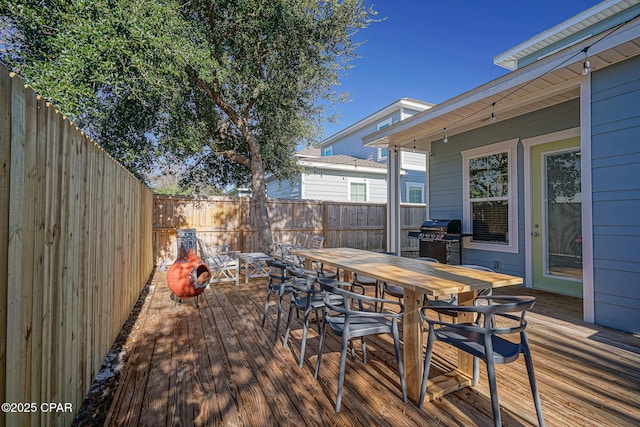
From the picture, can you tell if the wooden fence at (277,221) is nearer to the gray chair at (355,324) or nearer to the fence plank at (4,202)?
the gray chair at (355,324)

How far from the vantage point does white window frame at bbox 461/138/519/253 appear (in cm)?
523

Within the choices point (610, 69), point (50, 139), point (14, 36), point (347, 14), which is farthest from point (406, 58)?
point (50, 139)

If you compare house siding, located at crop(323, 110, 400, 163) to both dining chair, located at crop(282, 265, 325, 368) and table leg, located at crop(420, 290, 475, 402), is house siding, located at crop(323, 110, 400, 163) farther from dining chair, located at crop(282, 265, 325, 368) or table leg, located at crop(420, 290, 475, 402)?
table leg, located at crop(420, 290, 475, 402)

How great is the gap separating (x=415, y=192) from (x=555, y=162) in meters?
7.05

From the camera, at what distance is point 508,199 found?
532 cm

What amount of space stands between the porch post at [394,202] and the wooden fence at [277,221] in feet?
8.50

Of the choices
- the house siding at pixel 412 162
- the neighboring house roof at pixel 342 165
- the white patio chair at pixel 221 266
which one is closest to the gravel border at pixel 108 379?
the white patio chair at pixel 221 266

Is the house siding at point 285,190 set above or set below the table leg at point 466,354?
above

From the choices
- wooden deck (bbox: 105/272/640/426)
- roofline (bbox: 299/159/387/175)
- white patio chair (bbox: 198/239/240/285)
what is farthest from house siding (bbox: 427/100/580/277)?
white patio chair (bbox: 198/239/240/285)

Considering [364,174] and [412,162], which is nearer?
[364,174]

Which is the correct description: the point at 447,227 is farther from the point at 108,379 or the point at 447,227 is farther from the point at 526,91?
the point at 108,379

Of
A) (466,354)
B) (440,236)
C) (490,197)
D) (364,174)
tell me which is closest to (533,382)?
(466,354)

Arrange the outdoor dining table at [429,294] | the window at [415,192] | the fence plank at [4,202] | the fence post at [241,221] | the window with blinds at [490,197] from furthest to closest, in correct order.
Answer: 1. the window at [415,192]
2. the fence post at [241,221]
3. the window with blinds at [490,197]
4. the outdoor dining table at [429,294]
5. the fence plank at [4,202]

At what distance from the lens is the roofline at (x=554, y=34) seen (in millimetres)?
5922
